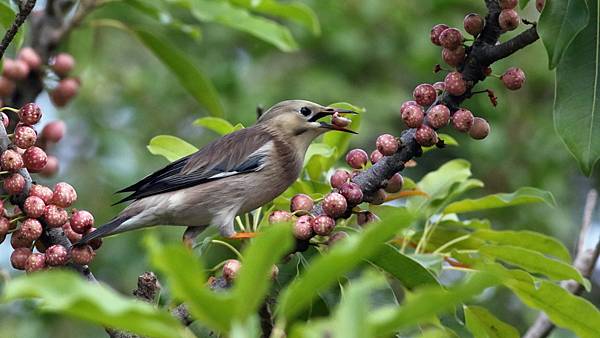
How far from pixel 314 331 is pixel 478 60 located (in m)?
1.71

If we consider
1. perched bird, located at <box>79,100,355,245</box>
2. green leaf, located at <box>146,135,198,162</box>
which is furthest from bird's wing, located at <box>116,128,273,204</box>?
green leaf, located at <box>146,135,198,162</box>

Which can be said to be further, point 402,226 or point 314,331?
point 402,226

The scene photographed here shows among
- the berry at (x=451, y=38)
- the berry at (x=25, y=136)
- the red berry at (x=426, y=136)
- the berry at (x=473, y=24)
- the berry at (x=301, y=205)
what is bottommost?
the berry at (x=301, y=205)

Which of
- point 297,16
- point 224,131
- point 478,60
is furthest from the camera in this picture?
point 297,16

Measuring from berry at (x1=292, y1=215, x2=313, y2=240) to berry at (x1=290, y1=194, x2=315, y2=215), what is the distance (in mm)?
127

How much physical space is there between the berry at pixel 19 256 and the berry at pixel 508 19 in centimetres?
169

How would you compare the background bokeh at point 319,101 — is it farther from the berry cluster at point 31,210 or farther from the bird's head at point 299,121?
the berry cluster at point 31,210

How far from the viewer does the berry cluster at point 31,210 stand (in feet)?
9.78

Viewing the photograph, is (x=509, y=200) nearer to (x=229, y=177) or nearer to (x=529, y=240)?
(x=529, y=240)

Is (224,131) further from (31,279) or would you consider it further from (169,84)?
(169,84)

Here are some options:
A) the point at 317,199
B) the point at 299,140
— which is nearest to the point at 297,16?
the point at 299,140

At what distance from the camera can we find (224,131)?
436 centimetres

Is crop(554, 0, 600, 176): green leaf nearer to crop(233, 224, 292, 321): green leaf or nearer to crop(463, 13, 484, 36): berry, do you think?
crop(463, 13, 484, 36): berry

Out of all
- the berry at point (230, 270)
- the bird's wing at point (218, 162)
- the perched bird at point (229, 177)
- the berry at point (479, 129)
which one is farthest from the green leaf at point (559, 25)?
the bird's wing at point (218, 162)
